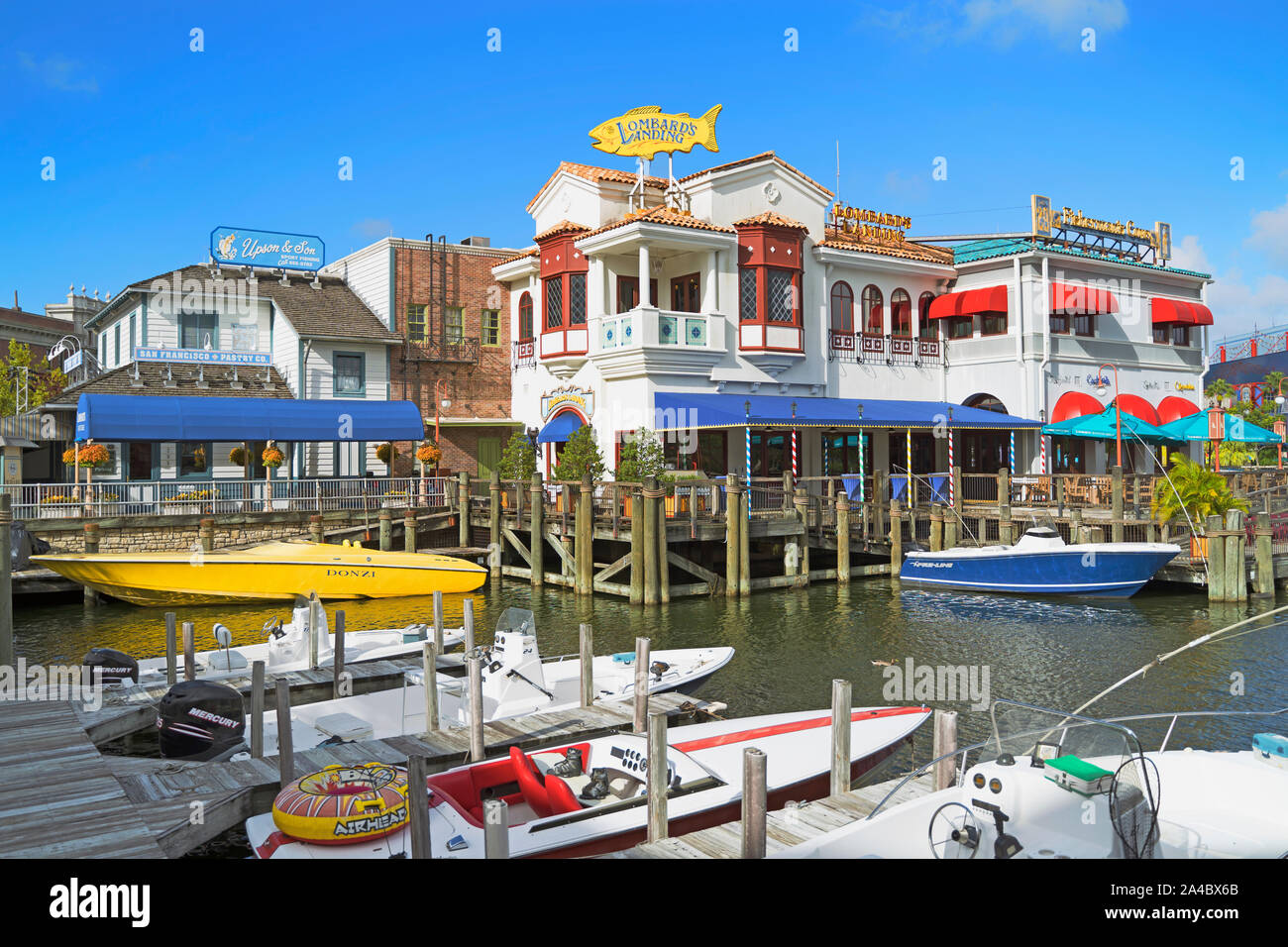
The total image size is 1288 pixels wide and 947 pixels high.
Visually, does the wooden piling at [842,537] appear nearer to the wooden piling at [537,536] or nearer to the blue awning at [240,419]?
the wooden piling at [537,536]

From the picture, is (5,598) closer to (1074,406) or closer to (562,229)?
(562,229)

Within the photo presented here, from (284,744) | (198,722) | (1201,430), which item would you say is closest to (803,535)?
(1201,430)

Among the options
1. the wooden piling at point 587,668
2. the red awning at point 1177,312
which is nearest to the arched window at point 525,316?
the red awning at point 1177,312

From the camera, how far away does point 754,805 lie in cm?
738

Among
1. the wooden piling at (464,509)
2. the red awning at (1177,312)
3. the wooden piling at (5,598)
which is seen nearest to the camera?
the wooden piling at (5,598)

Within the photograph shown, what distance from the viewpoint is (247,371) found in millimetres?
36156

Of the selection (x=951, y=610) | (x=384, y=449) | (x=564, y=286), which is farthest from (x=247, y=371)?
(x=951, y=610)

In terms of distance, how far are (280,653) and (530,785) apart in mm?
8117

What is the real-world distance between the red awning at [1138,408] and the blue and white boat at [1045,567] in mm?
13910

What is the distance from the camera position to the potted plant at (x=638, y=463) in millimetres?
26734
